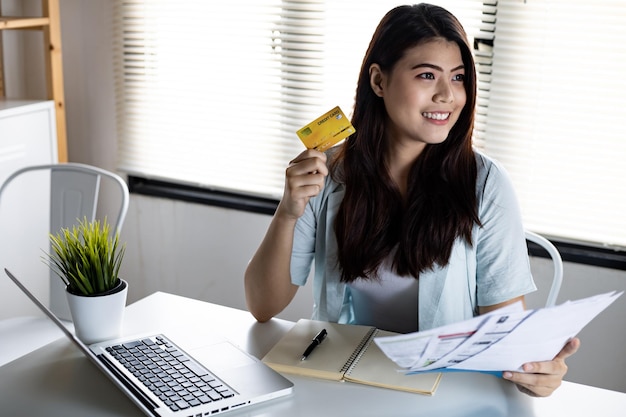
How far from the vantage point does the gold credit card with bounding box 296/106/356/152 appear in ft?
4.44

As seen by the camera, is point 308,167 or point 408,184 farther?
point 408,184

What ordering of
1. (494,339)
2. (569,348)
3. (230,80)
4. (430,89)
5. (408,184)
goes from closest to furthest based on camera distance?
(494,339), (569,348), (430,89), (408,184), (230,80)

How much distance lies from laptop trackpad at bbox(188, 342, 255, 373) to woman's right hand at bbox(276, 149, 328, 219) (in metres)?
0.34

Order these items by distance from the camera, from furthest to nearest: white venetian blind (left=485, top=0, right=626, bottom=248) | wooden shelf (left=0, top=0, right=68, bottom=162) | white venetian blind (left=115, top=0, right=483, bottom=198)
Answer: wooden shelf (left=0, top=0, right=68, bottom=162) < white venetian blind (left=115, top=0, right=483, bottom=198) < white venetian blind (left=485, top=0, right=626, bottom=248)

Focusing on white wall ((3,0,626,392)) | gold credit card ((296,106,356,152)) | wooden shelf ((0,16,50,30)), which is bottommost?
white wall ((3,0,626,392))

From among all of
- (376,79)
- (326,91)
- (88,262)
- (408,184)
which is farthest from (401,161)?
(326,91)

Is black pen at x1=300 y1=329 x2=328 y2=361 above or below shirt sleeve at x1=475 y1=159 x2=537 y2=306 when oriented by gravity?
below

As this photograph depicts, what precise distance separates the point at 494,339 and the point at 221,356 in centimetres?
49

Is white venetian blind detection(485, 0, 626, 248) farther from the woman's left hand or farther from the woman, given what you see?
the woman's left hand

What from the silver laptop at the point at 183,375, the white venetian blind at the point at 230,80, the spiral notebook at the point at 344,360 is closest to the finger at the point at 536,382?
the spiral notebook at the point at 344,360

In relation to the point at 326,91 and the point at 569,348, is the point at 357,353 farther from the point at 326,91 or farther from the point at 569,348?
the point at 326,91

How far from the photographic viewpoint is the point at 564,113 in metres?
2.17

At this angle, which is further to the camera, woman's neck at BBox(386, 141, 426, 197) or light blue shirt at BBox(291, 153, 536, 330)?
woman's neck at BBox(386, 141, 426, 197)

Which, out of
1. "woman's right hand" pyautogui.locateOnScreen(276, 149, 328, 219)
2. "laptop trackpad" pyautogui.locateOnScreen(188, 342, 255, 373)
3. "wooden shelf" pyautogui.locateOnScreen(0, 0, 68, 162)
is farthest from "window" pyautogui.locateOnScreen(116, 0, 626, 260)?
"laptop trackpad" pyautogui.locateOnScreen(188, 342, 255, 373)
